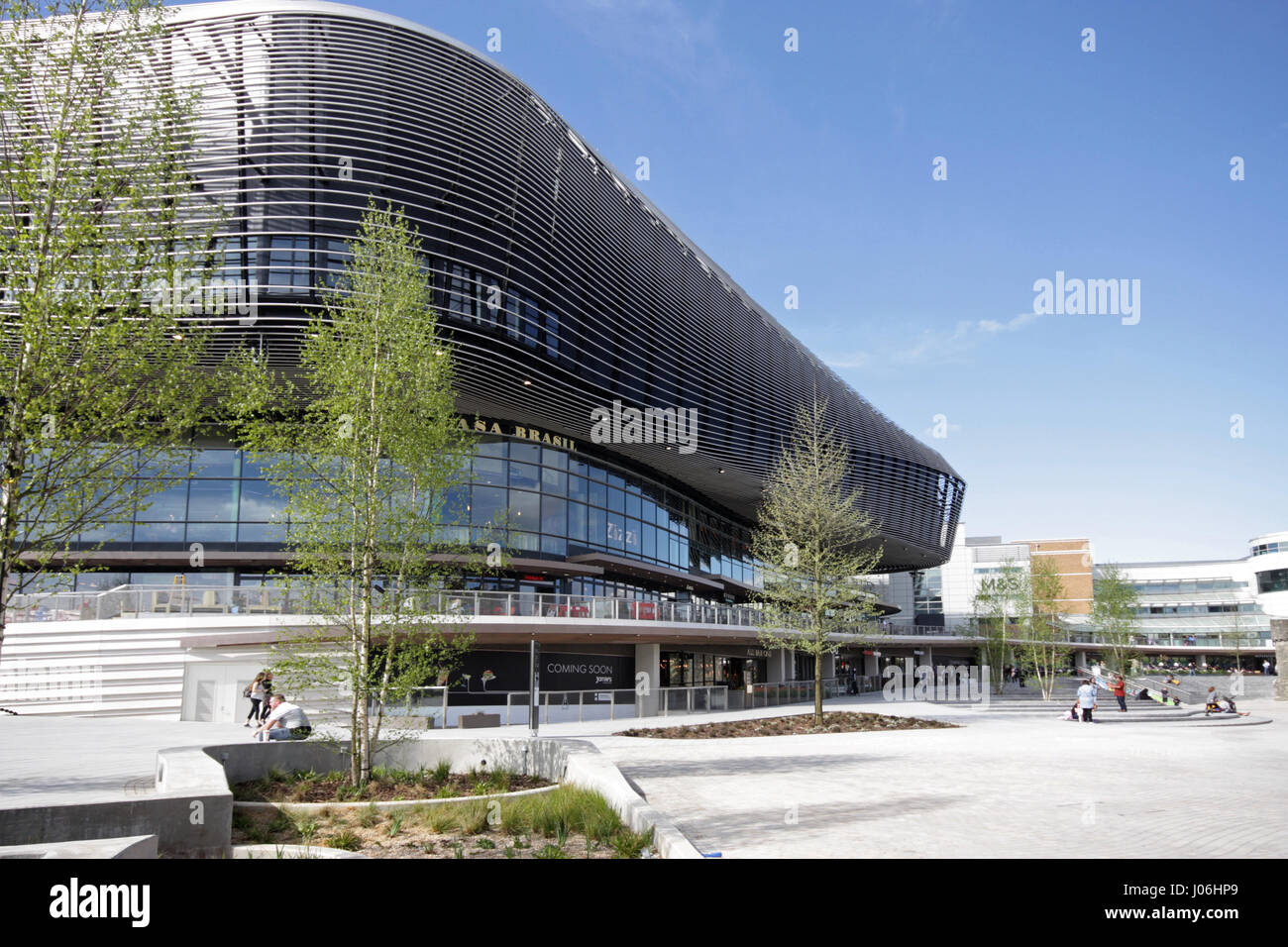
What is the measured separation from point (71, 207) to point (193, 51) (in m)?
20.4

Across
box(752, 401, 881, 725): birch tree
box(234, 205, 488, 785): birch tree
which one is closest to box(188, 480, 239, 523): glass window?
box(752, 401, 881, 725): birch tree

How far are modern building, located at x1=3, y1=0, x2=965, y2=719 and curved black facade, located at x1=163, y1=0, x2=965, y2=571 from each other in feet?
0.27

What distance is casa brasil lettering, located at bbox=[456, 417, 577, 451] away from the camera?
114 ft

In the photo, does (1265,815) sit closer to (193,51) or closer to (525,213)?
(525,213)

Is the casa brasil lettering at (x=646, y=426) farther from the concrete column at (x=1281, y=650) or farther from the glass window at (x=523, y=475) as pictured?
the concrete column at (x=1281, y=650)

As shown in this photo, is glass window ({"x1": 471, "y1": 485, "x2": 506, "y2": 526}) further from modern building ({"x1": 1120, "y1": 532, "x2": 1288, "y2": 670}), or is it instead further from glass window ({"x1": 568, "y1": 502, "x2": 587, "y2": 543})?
modern building ({"x1": 1120, "y1": 532, "x2": 1288, "y2": 670})

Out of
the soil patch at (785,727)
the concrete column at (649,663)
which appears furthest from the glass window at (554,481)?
the soil patch at (785,727)

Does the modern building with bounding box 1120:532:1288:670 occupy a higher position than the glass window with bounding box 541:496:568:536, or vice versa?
the glass window with bounding box 541:496:568:536

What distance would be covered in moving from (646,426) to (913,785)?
26.7 metres

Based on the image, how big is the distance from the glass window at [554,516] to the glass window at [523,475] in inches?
34.2

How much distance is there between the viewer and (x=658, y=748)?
19266 millimetres
